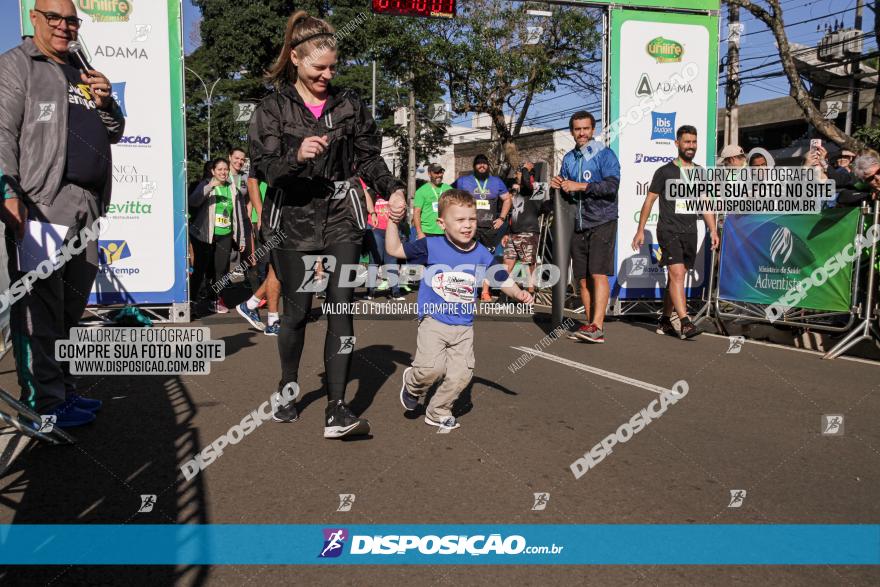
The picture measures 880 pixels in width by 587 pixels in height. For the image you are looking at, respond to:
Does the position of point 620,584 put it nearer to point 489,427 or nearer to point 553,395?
point 489,427

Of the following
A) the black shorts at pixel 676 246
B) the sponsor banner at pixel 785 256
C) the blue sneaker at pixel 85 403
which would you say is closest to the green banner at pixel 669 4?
the sponsor banner at pixel 785 256

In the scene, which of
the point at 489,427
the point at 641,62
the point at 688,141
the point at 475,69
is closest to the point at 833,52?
the point at 475,69

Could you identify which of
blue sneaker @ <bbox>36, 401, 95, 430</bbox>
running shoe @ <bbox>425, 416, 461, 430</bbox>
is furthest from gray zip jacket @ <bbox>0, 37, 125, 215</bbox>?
running shoe @ <bbox>425, 416, 461, 430</bbox>

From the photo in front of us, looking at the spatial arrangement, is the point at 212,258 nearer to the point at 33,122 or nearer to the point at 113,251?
the point at 113,251

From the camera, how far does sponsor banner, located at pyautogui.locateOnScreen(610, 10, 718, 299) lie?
35.0ft

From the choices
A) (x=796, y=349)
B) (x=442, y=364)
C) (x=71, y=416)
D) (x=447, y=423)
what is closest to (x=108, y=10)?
(x=71, y=416)

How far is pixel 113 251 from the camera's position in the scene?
9180 mm

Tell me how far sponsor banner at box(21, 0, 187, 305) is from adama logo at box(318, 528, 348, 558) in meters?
7.17

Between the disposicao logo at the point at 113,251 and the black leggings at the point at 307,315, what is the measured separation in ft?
18.1

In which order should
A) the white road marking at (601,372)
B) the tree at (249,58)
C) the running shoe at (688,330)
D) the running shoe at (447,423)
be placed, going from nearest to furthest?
the running shoe at (447,423) < the white road marking at (601,372) < the running shoe at (688,330) < the tree at (249,58)

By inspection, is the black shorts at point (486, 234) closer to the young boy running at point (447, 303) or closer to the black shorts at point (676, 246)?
the black shorts at point (676, 246)

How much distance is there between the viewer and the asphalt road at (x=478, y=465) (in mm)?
2650

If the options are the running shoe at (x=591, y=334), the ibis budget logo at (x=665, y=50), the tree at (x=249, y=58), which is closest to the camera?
the running shoe at (x=591, y=334)

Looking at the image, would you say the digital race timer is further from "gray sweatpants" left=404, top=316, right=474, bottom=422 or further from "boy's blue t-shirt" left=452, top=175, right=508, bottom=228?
"gray sweatpants" left=404, top=316, right=474, bottom=422
